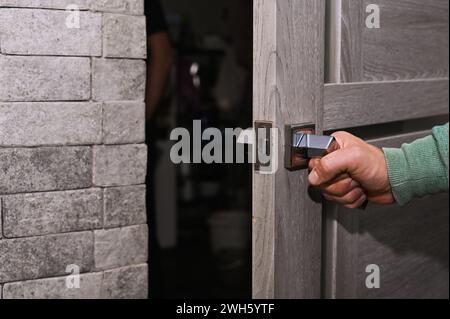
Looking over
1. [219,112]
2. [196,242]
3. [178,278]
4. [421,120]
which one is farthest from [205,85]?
[421,120]

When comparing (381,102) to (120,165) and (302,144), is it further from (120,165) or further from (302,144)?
(120,165)

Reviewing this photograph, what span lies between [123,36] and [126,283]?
0.52m

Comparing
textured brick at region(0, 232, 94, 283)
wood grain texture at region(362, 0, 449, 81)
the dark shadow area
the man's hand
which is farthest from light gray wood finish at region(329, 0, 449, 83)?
the dark shadow area

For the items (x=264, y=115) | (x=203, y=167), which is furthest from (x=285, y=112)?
(x=203, y=167)

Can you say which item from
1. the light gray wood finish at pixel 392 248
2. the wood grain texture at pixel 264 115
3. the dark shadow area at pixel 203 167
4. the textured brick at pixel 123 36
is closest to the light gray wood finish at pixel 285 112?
the wood grain texture at pixel 264 115

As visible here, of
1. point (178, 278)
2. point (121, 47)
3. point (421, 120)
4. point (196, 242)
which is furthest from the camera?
point (196, 242)

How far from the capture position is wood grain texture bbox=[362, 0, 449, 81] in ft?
4.25

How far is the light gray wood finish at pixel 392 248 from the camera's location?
1.29 metres

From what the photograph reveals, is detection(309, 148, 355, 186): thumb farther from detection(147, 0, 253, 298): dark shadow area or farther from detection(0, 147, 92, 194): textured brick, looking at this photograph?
detection(147, 0, 253, 298): dark shadow area

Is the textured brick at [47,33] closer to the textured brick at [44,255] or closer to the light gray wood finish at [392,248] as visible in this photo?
the textured brick at [44,255]

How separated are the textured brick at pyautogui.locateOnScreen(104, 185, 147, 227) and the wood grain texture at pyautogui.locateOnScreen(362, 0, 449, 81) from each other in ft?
1.86
